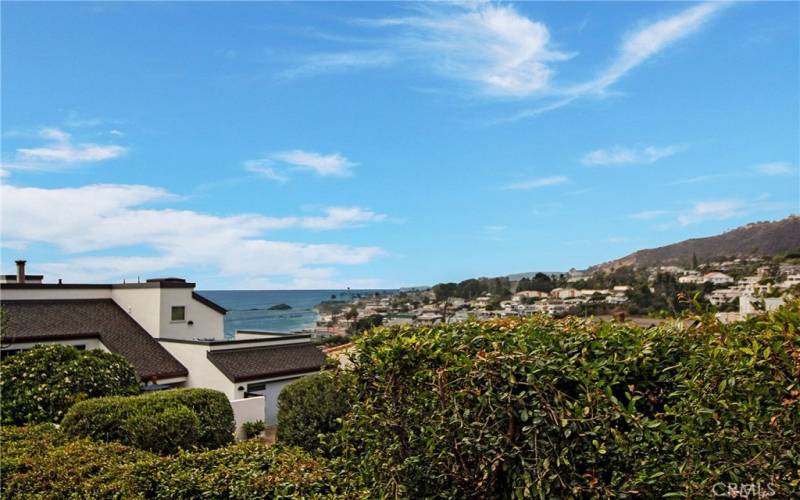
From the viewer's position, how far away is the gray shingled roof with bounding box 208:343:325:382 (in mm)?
18359

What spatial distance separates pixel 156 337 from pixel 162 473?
56.9 ft

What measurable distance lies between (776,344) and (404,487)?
6.75ft

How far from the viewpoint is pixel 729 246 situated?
1536 cm

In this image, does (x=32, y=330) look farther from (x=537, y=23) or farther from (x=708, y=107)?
(x=708, y=107)

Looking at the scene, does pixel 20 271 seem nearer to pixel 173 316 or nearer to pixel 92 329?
pixel 92 329

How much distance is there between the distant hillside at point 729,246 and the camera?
13531 millimetres

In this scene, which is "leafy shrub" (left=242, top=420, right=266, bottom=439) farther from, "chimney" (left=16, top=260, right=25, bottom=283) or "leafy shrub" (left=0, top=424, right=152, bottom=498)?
"chimney" (left=16, top=260, right=25, bottom=283)

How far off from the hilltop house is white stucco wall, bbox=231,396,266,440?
4cm

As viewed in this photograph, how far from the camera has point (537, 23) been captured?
366 inches

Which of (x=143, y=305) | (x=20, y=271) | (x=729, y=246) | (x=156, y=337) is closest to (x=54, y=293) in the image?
(x=20, y=271)

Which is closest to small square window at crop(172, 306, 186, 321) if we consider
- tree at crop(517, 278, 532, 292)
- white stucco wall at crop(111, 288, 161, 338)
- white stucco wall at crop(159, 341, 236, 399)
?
white stucco wall at crop(111, 288, 161, 338)

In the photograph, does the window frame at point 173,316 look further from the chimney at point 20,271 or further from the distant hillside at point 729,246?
the distant hillside at point 729,246

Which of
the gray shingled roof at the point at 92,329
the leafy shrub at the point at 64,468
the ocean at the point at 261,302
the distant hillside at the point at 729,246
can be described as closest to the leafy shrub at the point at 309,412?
the leafy shrub at the point at 64,468

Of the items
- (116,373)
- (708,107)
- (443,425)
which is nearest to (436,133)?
(708,107)
